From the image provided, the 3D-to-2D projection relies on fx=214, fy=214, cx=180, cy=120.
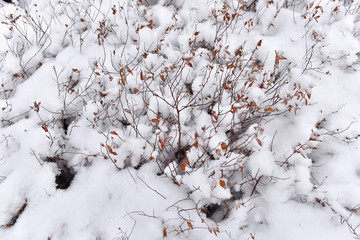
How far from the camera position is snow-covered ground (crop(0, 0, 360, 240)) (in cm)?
167

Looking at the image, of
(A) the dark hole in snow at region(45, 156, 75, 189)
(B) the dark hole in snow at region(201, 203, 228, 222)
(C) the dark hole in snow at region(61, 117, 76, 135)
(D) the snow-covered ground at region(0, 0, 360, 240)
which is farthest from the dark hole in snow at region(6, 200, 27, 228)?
(B) the dark hole in snow at region(201, 203, 228, 222)

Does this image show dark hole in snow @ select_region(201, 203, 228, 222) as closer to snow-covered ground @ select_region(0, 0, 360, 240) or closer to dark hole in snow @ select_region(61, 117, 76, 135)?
snow-covered ground @ select_region(0, 0, 360, 240)

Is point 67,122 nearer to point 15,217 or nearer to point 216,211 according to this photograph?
point 15,217

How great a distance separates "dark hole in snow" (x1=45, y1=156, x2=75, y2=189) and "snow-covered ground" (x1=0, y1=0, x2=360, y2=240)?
0.03 ft

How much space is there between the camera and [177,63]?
7.57ft

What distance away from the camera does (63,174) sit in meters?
2.01

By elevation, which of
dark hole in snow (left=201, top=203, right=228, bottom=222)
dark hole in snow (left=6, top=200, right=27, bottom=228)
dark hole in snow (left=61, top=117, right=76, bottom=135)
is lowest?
dark hole in snow (left=201, top=203, right=228, bottom=222)

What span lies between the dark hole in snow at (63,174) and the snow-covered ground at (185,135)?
0.03 ft

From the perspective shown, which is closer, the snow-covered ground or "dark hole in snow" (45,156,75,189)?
the snow-covered ground

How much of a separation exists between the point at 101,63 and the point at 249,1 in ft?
6.92

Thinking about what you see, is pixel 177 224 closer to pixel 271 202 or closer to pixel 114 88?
pixel 271 202

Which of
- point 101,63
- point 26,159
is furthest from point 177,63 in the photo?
point 26,159

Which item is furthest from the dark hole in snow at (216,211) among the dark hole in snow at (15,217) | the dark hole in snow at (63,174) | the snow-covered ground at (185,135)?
the dark hole in snow at (15,217)

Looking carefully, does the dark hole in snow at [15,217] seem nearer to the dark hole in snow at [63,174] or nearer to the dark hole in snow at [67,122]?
the dark hole in snow at [63,174]
